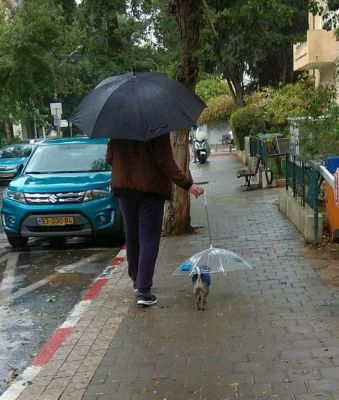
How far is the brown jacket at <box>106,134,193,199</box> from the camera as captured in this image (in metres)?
5.41

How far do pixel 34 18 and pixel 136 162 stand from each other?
17271mm

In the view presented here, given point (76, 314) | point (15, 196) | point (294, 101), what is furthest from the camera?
point (294, 101)

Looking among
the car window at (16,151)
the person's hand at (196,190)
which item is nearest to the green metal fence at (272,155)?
the person's hand at (196,190)

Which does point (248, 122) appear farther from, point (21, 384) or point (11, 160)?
point (21, 384)

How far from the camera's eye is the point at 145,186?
17.9 feet

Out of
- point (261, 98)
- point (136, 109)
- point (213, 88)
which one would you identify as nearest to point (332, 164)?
Result: point (136, 109)

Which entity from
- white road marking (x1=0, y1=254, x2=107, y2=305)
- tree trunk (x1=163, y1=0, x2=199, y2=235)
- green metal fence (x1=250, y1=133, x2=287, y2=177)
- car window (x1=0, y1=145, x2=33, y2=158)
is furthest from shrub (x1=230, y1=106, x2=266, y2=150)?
white road marking (x1=0, y1=254, x2=107, y2=305)

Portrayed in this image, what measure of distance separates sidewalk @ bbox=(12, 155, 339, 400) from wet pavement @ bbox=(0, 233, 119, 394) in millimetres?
390

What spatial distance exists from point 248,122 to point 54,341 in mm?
19029

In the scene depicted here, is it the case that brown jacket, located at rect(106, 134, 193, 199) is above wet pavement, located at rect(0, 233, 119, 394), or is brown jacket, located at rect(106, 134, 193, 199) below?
above

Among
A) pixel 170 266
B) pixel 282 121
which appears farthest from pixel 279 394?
pixel 282 121

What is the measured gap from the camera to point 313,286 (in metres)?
5.98

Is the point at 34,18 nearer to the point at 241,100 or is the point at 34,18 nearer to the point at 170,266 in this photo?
the point at 241,100

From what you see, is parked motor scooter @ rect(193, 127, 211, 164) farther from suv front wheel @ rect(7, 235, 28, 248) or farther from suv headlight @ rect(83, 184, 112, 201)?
suv headlight @ rect(83, 184, 112, 201)
